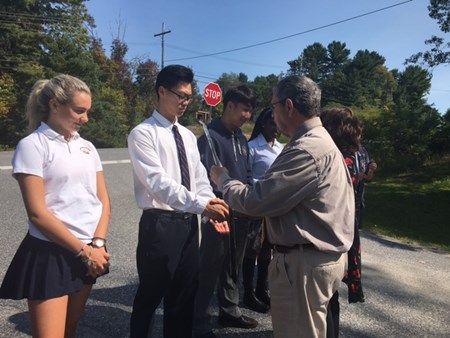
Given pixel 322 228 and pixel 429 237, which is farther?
pixel 429 237

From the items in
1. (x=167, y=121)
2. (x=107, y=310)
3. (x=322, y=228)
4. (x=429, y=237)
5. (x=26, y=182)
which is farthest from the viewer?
(x=429, y=237)

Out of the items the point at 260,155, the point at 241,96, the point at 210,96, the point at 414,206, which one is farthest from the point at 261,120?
the point at 414,206

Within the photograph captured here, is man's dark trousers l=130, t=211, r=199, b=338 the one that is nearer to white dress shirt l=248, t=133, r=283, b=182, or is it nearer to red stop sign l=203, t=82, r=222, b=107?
white dress shirt l=248, t=133, r=283, b=182

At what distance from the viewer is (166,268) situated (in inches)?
92.1

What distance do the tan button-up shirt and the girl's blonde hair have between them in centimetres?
104

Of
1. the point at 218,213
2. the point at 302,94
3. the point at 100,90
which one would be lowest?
the point at 218,213

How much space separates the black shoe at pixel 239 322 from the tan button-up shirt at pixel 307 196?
1569mm

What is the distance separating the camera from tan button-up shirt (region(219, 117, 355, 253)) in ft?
6.13

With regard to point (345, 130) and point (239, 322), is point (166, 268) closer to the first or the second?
point (239, 322)

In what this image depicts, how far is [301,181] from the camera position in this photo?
1851 millimetres

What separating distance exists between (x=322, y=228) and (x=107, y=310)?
7.77 ft

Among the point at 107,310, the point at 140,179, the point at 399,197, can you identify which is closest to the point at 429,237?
the point at 399,197

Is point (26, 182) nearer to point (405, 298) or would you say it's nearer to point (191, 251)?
point (191, 251)

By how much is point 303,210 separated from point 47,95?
57.0 inches
